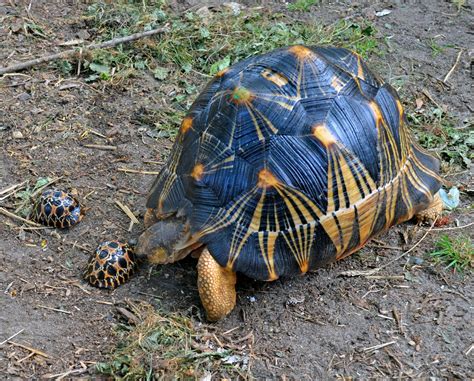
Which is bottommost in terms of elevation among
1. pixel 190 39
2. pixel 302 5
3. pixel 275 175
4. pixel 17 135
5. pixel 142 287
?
pixel 142 287

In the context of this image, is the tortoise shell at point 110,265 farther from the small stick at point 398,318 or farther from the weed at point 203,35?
the weed at point 203,35

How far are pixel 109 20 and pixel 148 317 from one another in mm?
3812

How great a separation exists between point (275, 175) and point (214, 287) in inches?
29.1

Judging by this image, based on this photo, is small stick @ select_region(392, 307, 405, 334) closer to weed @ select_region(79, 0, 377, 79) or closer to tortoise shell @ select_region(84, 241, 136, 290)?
tortoise shell @ select_region(84, 241, 136, 290)

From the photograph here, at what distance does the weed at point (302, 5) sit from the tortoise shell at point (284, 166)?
3.15 meters

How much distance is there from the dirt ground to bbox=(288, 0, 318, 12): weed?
1.79m

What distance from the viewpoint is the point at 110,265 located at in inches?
154

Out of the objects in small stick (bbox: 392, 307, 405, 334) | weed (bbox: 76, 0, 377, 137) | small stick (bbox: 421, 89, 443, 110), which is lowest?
small stick (bbox: 392, 307, 405, 334)

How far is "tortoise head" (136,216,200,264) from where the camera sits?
369 centimetres

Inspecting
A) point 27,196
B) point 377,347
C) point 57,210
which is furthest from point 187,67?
point 377,347

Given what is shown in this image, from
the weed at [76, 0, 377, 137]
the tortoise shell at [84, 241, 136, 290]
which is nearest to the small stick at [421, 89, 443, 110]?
the weed at [76, 0, 377, 137]

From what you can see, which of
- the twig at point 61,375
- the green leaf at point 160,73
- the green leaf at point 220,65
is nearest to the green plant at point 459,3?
the green leaf at point 220,65

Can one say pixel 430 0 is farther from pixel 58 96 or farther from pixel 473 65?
pixel 58 96

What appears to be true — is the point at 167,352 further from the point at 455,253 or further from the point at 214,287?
the point at 455,253
